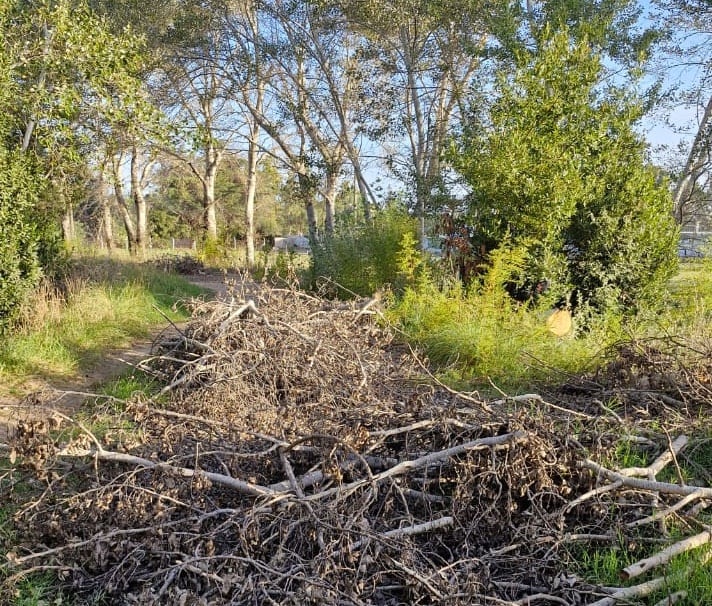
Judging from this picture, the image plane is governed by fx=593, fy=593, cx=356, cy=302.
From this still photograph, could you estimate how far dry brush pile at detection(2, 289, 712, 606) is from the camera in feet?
8.00

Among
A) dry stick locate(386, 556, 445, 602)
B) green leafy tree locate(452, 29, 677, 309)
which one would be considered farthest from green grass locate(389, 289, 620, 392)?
dry stick locate(386, 556, 445, 602)

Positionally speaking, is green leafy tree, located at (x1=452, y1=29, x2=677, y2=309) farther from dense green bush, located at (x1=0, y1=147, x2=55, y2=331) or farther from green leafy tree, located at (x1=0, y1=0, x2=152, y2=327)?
Result: dense green bush, located at (x1=0, y1=147, x2=55, y2=331)

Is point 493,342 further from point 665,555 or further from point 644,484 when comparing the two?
point 665,555

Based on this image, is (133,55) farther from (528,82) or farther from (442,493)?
(442,493)

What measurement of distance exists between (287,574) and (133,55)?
7.96 m

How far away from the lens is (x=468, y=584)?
2354mm

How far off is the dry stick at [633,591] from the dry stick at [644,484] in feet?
1.70

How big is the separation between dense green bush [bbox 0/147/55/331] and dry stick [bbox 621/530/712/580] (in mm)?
6929

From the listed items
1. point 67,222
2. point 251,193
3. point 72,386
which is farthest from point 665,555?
point 251,193

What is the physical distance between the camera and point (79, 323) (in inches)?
318

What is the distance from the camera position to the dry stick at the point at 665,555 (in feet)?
7.88

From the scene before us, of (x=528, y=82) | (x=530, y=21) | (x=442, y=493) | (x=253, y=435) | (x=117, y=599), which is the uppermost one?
(x=530, y=21)

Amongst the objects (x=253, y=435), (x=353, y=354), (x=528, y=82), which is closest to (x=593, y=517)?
(x=253, y=435)

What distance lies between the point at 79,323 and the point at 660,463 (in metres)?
7.27
